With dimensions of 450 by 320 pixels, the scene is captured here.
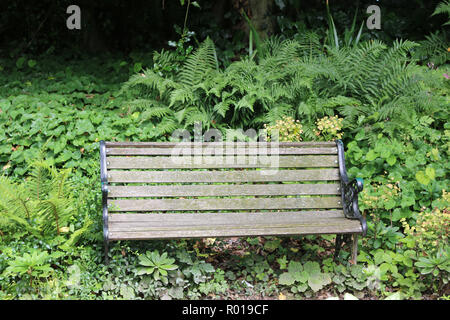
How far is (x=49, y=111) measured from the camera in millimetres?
4969

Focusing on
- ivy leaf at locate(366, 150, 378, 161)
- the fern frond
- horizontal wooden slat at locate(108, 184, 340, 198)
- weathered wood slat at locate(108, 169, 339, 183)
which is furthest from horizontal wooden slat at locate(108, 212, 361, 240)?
the fern frond

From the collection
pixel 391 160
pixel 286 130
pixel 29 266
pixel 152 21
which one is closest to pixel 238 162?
pixel 286 130

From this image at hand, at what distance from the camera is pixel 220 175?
3.75 meters

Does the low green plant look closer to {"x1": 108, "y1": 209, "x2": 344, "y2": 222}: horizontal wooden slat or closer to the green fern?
the green fern

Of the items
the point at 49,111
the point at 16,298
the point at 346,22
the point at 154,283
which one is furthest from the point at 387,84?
the point at 16,298

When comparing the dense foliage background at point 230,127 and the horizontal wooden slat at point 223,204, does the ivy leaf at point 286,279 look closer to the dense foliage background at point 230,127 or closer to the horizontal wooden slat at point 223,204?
the dense foliage background at point 230,127

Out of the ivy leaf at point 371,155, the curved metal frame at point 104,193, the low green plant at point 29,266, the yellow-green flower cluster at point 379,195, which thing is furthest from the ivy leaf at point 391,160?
the low green plant at point 29,266

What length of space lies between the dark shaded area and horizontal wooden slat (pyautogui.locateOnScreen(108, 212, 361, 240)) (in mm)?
3748

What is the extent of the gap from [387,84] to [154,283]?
3.17 m

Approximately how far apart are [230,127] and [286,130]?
28.4 inches

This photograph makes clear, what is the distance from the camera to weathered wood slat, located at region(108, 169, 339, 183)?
3.63 m

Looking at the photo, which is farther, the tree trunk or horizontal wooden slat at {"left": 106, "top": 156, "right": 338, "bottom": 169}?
the tree trunk

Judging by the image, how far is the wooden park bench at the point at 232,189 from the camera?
3.50m

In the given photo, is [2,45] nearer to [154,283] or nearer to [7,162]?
[7,162]
